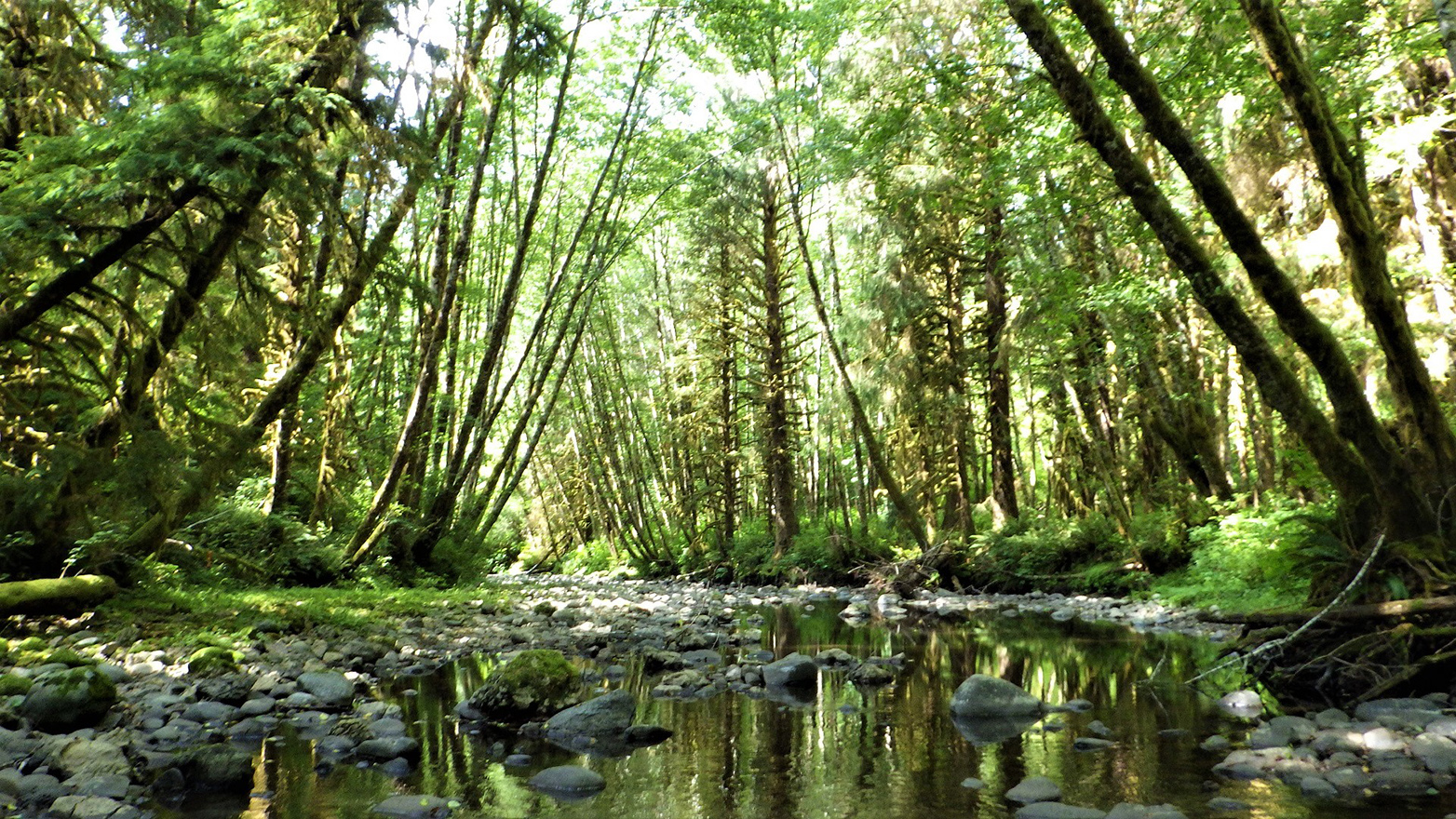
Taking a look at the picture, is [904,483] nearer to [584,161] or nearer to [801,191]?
[801,191]

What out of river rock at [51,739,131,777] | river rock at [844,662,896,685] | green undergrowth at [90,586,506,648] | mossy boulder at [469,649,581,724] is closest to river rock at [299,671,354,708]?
mossy boulder at [469,649,581,724]

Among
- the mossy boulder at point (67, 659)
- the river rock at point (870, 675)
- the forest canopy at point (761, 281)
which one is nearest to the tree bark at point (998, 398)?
the forest canopy at point (761, 281)

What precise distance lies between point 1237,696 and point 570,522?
26685mm

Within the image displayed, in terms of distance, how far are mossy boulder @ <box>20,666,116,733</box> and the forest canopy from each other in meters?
1.84

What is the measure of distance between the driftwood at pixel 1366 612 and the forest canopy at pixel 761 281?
242 mm

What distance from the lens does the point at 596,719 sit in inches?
194

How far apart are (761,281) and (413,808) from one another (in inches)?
658

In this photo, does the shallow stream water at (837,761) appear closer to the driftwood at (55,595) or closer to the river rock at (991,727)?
the river rock at (991,727)

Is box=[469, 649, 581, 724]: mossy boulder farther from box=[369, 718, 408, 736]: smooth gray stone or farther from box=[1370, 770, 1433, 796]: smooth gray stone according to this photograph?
box=[1370, 770, 1433, 796]: smooth gray stone

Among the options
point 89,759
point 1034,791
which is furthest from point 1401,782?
point 89,759

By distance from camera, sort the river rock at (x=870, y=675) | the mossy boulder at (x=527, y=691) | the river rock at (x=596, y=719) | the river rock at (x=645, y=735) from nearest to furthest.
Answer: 1. the river rock at (x=645, y=735)
2. the river rock at (x=596, y=719)
3. the mossy boulder at (x=527, y=691)
4. the river rock at (x=870, y=675)

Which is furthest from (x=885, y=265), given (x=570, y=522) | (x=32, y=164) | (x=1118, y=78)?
(x=570, y=522)

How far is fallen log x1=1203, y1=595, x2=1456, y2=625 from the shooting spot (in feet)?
15.5

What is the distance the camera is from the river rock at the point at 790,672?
6.43m
